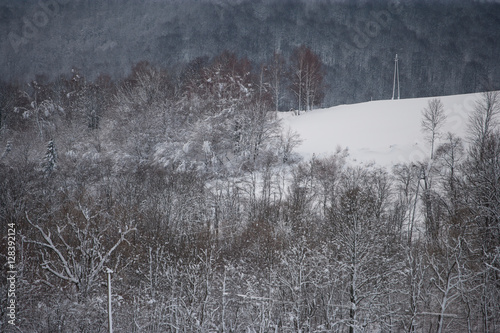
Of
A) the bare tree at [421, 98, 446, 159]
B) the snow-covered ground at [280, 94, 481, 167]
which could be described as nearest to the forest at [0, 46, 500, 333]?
the bare tree at [421, 98, 446, 159]

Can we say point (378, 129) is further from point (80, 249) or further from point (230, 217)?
point (80, 249)

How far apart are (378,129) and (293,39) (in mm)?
46727

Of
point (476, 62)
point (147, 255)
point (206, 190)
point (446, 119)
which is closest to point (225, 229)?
point (206, 190)

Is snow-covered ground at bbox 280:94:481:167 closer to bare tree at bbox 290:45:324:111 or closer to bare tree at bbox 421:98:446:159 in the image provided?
bare tree at bbox 421:98:446:159

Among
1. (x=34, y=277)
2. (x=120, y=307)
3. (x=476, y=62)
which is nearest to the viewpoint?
(x=120, y=307)

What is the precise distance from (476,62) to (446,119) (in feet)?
134

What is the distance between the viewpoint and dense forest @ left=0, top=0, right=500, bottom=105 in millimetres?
71312

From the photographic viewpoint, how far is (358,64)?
7500 centimetres

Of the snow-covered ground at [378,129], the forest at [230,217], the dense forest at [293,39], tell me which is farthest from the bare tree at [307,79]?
the snow-covered ground at [378,129]

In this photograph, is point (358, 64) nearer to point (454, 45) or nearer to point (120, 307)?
point (454, 45)

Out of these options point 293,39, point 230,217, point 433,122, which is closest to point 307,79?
point 433,122

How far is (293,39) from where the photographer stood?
80.9 m

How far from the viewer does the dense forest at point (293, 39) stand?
234 ft

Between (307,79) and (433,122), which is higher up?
(307,79)
